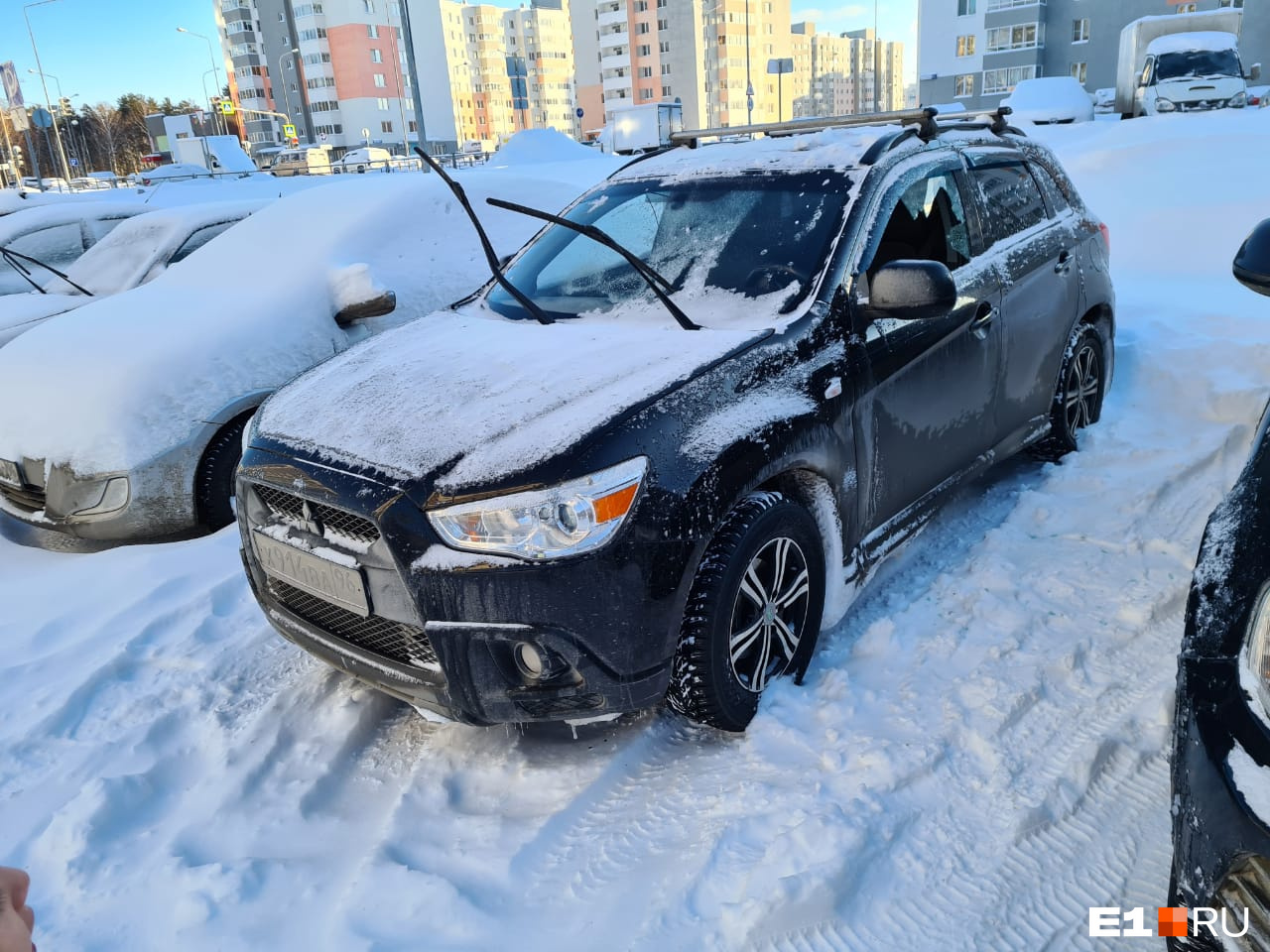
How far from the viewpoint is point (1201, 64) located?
19.6 meters

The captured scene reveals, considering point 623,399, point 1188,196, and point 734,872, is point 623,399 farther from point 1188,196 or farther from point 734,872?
point 1188,196

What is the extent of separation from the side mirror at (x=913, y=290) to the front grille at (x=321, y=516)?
1.77 m

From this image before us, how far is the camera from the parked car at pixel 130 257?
7.25m

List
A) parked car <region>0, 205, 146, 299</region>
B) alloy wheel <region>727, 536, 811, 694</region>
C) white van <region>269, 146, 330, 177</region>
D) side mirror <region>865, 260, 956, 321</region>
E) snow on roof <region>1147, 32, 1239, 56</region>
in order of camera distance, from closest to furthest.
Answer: alloy wheel <region>727, 536, 811, 694</region>
side mirror <region>865, 260, 956, 321</region>
parked car <region>0, 205, 146, 299</region>
snow on roof <region>1147, 32, 1239, 56</region>
white van <region>269, 146, 330, 177</region>

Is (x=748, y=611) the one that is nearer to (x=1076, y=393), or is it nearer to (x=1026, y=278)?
(x=1026, y=278)

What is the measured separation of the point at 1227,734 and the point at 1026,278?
2.88m

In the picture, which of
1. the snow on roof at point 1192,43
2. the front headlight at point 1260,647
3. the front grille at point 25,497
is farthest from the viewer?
the snow on roof at point 1192,43

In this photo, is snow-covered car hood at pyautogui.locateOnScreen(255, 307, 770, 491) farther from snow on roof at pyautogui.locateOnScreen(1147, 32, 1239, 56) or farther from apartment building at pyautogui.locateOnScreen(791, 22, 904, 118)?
apartment building at pyautogui.locateOnScreen(791, 22, 904, 118)

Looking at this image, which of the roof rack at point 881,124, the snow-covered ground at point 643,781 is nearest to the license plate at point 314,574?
the snow-covered ground at point 643,781

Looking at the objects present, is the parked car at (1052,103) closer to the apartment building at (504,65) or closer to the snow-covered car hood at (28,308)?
the snow-covered car hood at (28,308)

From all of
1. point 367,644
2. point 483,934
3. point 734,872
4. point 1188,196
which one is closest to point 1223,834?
point 734,872

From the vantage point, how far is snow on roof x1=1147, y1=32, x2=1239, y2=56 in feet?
65.1

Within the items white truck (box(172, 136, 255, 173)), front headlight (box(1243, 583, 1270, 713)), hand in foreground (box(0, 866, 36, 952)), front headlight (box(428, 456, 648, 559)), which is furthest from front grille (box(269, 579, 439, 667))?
white truck (box(172, 136, 255, 173))

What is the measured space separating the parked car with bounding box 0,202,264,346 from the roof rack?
4.77 m
